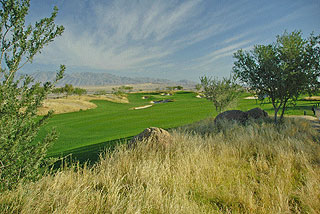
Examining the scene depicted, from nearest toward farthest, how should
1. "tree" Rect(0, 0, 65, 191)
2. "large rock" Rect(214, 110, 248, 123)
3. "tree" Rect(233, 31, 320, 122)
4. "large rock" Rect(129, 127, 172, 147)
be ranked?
"tree" Rect(0, 0, 65, 191) < "large rock" Rect(129, 127, 172, 147) < "tree" Rect(233, 31, 320, 122) < "large rock" Rect(214, 110, 248, 123)

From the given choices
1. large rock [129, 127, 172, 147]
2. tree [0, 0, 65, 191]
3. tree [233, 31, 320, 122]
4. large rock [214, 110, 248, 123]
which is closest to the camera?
tree [0, 0, 65, 191]

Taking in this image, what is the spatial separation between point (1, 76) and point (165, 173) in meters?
3.15

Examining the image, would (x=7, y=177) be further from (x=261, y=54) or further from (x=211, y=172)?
(x=261, y=54)

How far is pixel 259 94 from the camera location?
9.83 meters

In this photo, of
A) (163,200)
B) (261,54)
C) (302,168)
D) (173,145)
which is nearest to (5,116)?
(163,200)

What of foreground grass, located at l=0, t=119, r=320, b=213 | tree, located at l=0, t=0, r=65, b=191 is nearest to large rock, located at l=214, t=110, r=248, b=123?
foreground grass, located at l=0, t=119, r=320, b=213

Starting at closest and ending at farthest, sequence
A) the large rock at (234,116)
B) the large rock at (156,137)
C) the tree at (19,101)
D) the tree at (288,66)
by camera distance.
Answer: the tree at (19,101), the large rock at (156,137), the tree at (288,66), the large rock at (234,116)

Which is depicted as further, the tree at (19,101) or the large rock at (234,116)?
the large rock at (234,116)

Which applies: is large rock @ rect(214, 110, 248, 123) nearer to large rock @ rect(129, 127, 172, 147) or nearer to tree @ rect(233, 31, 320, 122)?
tree @ rect(233, 31, 320, 122)

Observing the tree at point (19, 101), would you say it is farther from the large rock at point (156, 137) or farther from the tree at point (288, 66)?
the tree at point (288, 66)

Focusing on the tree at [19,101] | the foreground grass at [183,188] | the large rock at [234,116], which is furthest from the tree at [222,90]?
the tree at [19,101]

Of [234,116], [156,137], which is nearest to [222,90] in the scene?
[234,116]

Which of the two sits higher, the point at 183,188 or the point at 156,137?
the point at 156,137

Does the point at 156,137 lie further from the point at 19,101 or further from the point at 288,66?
the point at 288,66
